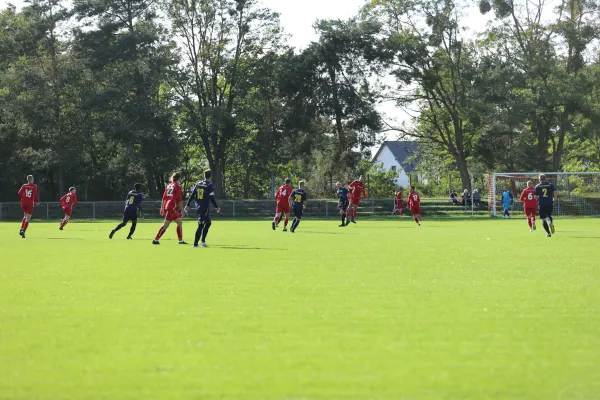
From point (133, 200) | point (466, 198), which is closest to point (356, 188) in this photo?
point (133, 200)

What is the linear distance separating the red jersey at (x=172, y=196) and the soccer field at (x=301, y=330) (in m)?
6.03

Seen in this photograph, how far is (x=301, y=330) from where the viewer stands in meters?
7.23

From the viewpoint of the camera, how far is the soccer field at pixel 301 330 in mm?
5227

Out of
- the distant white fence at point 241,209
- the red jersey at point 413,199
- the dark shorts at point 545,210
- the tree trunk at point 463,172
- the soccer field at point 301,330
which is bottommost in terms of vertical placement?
the soccer field at point 301,330

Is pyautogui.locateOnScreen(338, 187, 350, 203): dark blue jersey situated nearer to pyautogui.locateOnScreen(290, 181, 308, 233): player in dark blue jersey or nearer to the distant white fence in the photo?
pyautogui.locateOnScreen(290, 181, 308, 233): player in dark blue jersey

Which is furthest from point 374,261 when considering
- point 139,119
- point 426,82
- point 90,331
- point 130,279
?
point 426,82

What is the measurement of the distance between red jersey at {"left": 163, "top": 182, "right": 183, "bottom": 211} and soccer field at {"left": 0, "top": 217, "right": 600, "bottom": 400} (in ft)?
19.8

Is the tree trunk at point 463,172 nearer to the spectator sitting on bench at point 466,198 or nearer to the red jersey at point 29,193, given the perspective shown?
the spectator sitting on bench at point 466,198

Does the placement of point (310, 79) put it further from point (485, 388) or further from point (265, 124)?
point (485, 388)

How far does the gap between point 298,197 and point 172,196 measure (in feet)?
28.3

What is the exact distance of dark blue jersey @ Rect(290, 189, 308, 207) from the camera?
92.6ft

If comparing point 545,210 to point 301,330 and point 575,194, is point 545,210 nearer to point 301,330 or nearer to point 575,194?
point 301,330

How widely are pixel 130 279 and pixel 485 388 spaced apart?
7.77 metres

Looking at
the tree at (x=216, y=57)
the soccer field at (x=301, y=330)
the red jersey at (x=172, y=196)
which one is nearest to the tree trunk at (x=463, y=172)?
the tree at (x=216, y=57)
